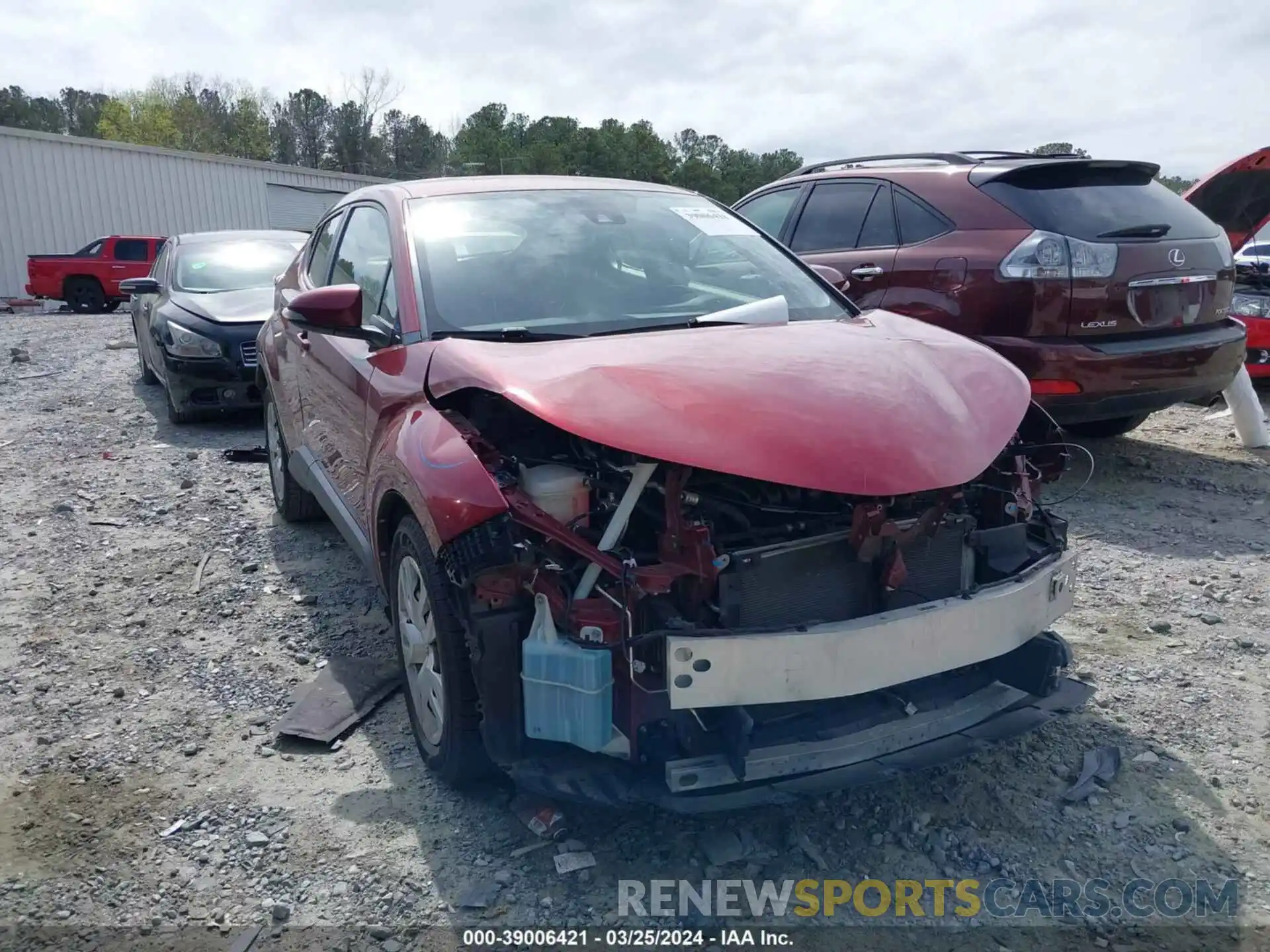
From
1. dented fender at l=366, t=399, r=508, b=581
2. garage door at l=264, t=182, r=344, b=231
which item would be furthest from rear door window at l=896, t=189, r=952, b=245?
garage door at l=264, t=182, r=344, b=231

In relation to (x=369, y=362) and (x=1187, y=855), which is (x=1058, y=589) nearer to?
(x=1187, y=855)

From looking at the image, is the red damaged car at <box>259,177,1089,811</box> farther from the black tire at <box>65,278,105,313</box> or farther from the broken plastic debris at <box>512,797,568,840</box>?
the black tire at <box>65,278,105,313</box>

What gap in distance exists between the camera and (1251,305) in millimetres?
7418

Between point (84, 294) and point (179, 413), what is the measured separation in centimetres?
1562

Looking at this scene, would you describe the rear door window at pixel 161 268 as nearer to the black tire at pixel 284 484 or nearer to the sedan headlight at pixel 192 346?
the sedan headlight at pixel 192 346

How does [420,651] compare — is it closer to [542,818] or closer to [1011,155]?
[542,818]

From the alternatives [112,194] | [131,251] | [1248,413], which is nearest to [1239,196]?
[1248,413]

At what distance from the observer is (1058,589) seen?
2.81 m

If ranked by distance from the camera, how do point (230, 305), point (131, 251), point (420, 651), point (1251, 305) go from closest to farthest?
point (420, 651) < point (1251, 305) < point (230, 305) < point (131, 251)

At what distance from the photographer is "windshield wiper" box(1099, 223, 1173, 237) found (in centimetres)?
520

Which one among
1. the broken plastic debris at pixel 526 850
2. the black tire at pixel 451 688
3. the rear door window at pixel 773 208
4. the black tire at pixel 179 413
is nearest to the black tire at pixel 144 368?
the black tire at pixel 179 413

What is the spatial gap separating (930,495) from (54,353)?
12957 millimetres

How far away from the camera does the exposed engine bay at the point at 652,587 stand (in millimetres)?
2359

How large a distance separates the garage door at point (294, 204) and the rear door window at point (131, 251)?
8.02 metres
